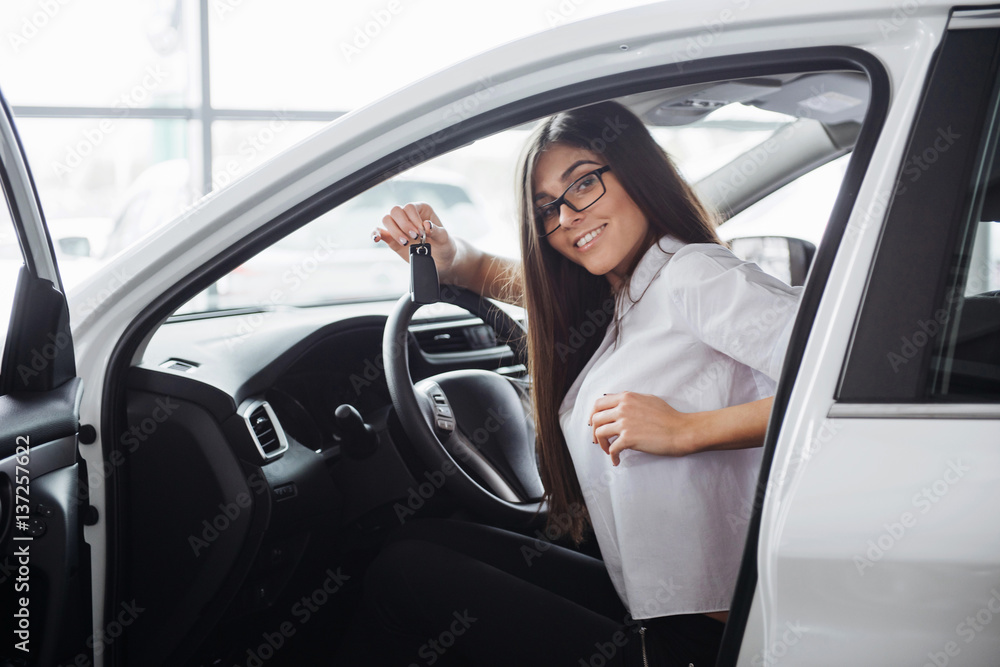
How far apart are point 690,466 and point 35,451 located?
34.8 inches

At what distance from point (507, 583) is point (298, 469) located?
20.5 inches

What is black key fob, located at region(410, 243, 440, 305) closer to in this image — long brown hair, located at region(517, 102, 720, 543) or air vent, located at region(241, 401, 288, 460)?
long brown hair, located at region(517, 102, 720, 543)

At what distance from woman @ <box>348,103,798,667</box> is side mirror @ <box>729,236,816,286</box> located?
0.81 meters

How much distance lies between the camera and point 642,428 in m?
1.05

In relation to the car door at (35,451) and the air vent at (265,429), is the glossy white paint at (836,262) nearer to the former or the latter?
the car door at (35,451)

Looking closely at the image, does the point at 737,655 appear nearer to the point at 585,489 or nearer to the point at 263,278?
the point at 585,489

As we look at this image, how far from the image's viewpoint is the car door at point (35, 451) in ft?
3.31

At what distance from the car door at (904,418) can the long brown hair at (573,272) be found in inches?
20.8

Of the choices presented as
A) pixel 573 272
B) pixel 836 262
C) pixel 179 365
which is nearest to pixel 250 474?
pixel 179 365

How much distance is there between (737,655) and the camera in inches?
32.8

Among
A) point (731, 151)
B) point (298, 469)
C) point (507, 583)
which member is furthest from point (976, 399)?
point (731, 151)

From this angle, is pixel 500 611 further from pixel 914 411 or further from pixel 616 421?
pixel 914 411

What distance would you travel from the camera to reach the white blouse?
3.58 feet

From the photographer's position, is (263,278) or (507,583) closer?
(507,583)
